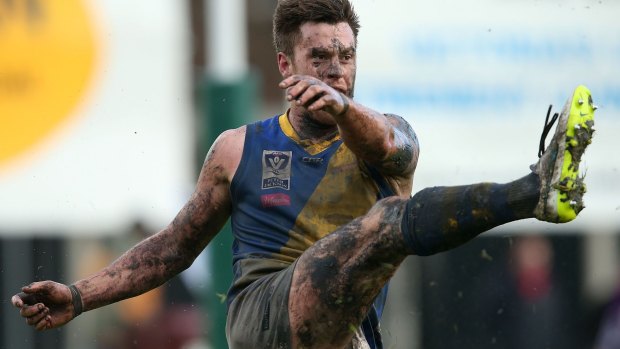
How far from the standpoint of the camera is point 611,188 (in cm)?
1129

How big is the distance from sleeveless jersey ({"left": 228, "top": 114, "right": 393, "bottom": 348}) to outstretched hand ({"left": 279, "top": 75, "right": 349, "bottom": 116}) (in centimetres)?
52

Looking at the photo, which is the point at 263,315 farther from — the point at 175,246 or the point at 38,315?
the point at 38,315

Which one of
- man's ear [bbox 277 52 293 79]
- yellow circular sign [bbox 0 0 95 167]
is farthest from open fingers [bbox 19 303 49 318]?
yellow circular sign [bbox 0 0 95 167]

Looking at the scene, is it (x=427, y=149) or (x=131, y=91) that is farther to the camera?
(x=131, y=91)

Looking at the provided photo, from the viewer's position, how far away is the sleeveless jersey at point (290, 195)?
520 cm

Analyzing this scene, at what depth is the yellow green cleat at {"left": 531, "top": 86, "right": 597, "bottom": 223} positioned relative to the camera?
4.52 m

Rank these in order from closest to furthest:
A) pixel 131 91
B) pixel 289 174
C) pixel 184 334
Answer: pixel 289 174, pixel 184 334, pixel 131 91

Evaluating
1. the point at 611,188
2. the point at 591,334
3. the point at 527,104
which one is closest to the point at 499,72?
the point at 527,104

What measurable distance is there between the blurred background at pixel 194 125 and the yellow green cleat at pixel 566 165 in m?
5.76

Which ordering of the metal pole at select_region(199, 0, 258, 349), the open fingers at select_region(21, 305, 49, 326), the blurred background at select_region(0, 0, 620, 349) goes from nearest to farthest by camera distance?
1. the open fingers at select_region(21, 305, 49, 326)
2. the metal pole at select_region(199, 0, 258, 349)
3. the blurred background at select_region(0, 0, 620, 349)

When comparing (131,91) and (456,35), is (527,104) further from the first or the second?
(131,91)

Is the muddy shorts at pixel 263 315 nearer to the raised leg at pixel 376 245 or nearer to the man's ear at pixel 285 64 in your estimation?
the raised leg at pixel 376 245

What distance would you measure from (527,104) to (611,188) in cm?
92

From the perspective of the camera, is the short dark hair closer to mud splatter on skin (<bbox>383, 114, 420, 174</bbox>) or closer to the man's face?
the man's face
